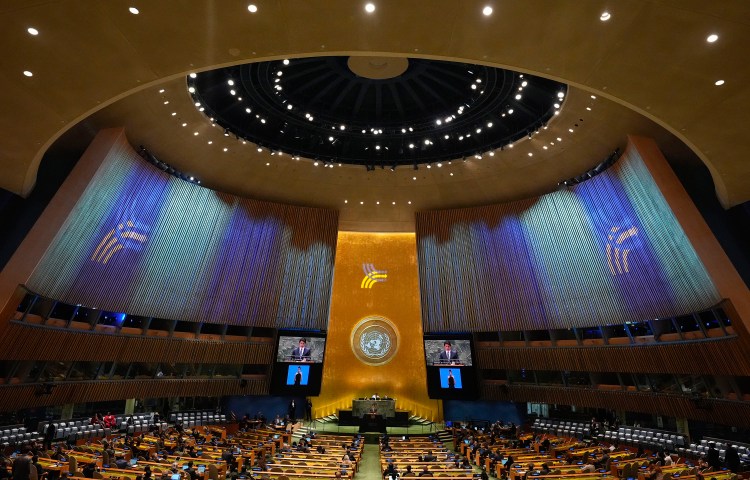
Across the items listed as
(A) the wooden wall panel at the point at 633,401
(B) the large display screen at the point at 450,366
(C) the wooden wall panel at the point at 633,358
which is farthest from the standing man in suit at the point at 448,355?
(A) the wooden wall panel at the point at 633,401

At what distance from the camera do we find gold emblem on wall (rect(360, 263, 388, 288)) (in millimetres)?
26172

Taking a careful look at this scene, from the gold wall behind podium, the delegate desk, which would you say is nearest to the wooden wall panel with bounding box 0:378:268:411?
the delegate desk

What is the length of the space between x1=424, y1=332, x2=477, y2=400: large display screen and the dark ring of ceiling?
344 inches

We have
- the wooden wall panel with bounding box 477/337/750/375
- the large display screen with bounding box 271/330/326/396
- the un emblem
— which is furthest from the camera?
the un emblem

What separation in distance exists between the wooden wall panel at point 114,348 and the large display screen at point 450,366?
7747 mm

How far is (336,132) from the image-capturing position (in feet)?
63.7

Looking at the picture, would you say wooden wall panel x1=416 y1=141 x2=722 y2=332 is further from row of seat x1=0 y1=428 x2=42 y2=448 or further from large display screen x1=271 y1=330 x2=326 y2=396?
row of seat x1=0 y1=428 x2=42 y2=448

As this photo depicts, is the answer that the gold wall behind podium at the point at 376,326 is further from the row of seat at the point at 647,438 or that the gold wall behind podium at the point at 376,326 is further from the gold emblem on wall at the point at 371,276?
the row of seat at the point at 647,438

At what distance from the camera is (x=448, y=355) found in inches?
833

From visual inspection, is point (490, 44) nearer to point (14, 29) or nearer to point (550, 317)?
point (14, 29)

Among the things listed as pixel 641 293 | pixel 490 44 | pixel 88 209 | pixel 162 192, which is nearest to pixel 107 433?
pixel 88 209

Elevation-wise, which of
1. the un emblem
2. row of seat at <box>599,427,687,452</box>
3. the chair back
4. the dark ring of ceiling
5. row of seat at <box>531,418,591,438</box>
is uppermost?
the dark ring of ceiling

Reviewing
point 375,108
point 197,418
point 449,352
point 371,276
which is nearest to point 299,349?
point 197,418

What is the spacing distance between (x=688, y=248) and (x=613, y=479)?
764cm
